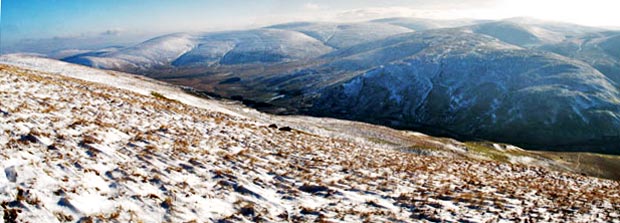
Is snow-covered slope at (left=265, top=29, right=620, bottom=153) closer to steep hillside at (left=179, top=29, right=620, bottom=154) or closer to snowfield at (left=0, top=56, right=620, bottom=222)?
steep hillside at (left=179, top=29, right=620, bottom=154)

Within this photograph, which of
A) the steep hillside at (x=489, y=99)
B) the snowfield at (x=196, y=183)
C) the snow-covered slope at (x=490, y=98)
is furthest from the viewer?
the snow-covered slope at (x=490, y=98)

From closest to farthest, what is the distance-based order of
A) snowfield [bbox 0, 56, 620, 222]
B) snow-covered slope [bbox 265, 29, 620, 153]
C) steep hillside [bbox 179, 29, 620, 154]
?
snowfield [bbox 0, 56, 620, 222] < steep hillside [bbox 179, 29, 620, 154] < snow-covered slope [bbox 265, 29, 620, 153]

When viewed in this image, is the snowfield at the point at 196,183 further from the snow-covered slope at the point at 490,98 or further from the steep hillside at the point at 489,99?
the snow-covered slope at the point at 490,98

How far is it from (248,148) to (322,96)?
155 m

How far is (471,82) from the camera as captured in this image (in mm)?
151750

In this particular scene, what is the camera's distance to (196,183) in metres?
12.8

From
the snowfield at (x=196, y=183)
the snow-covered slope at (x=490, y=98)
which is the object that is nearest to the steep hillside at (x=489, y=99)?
the snow-covered slope at (x=490, y=98)

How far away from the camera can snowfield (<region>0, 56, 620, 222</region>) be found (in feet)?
31.6

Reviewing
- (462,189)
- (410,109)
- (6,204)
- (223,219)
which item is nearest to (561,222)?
(462,189)

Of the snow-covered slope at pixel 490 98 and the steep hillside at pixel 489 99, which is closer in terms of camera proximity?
the steep hillside at pixel 489 99

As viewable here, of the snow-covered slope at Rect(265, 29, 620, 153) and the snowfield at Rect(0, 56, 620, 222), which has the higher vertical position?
the snowfield at Rect(0, 56, 620, 222)

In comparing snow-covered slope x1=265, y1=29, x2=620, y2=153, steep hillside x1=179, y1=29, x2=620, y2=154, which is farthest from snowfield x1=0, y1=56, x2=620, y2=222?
snow-covered slope x1=265, y1=29, x2=620, y2=153

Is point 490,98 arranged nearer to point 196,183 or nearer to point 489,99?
point 489,99

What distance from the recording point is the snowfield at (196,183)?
9.62m
